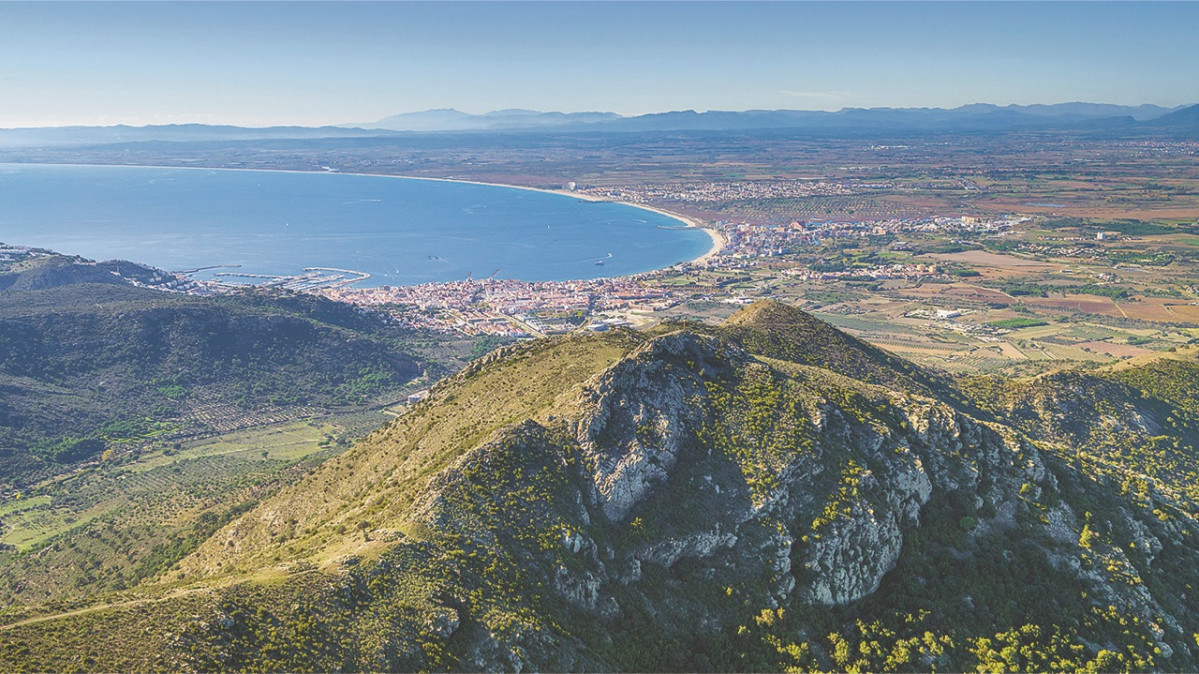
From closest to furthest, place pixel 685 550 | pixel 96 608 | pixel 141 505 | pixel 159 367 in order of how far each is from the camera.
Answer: pixel 96 608
pixel 685 550
pixel 141 505
pixel 159 367

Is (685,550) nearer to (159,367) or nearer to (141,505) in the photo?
(141,505)

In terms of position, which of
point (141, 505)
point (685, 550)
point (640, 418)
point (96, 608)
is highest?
point (640, 418)

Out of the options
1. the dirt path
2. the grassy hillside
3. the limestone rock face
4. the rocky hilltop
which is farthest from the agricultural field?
the limestone rock face

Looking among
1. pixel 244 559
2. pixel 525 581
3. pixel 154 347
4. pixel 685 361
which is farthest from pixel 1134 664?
pixel 154 347

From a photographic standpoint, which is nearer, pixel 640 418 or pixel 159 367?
pixel 640 418

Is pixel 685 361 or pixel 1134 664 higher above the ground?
pixel 685 361

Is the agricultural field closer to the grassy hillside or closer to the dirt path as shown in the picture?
the grassy hillside

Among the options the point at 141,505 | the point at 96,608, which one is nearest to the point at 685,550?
the point at 96,608

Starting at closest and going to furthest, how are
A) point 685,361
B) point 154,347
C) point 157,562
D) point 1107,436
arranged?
point 685,361
point 157,562
point 1107,436
point 154,347

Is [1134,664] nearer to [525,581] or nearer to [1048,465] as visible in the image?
[1048,465]
